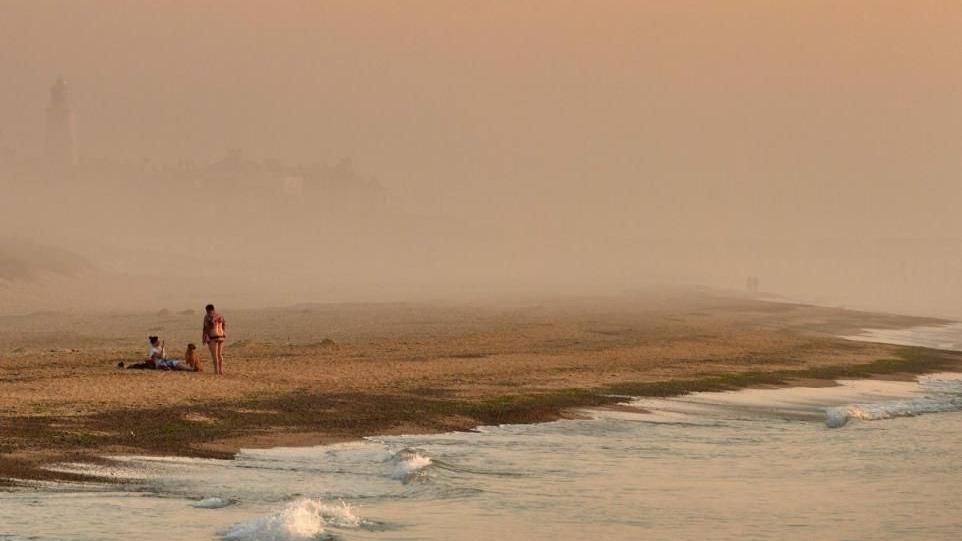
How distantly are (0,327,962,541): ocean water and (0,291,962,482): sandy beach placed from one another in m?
1.67

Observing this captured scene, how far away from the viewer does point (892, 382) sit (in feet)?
142

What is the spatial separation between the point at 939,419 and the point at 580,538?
18.5 metres

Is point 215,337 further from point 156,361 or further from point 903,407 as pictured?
point 903,407

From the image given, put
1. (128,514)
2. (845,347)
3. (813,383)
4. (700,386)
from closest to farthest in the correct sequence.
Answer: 1. (128,514)
2. (700,386)
3. (813,383)
4. (845,347)

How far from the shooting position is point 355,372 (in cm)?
3662

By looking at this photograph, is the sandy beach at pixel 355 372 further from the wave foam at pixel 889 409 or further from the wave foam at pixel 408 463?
the wave foam at pixel 889 409

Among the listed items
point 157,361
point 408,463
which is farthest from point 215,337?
point 408,463

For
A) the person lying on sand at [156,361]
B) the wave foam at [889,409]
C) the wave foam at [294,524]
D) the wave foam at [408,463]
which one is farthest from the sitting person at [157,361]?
the wave foam at [294,524]

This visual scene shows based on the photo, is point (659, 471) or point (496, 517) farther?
point (659, 471)

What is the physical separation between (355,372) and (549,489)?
16.8 m

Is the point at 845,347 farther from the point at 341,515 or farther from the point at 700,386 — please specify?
the point at 341,515

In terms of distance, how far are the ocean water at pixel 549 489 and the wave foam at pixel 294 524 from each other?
0.02 metres

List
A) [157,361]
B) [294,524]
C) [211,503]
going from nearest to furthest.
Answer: [294,524]
[211,503]
[157,361]

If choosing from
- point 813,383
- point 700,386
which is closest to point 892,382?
point 813,383
